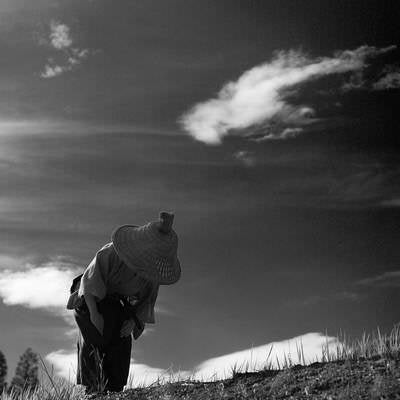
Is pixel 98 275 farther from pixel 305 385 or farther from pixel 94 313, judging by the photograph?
pixel 305 385

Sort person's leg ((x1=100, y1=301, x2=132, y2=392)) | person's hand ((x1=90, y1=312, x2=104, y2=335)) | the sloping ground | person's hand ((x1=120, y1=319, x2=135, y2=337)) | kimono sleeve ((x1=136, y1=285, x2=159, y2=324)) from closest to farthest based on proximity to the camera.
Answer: the sloping ground → person's hand ((x1=90, y1=312, x2=104, y2=335)) → person's leg ((x1=100, y1=301, x2=132, y2=392)) → person's hand ((x1=120, y1=319, x2=135, y2=337)) → kimono sleeve ((x1=136, y1=285, x2=159, y2=324))

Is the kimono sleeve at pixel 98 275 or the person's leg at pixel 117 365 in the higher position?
the kimono sleeve at pixel 98 275

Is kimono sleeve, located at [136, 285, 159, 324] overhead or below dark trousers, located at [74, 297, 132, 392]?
overhead

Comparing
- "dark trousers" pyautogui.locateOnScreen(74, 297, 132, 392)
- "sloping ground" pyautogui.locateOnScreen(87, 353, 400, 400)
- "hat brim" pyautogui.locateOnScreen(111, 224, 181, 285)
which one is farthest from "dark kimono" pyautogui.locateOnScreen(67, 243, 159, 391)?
"sloping ground" pyautogui.locateOnScreen(87, 353, 400, 400)

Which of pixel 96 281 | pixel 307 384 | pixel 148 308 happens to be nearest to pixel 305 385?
pixel 307 384

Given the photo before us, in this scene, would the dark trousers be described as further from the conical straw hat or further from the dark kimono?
the conical straw hat

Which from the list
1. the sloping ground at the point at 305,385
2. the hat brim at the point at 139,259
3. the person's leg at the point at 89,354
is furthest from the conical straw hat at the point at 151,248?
the sloping ground at the point at 305,385

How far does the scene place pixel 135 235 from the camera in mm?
6156

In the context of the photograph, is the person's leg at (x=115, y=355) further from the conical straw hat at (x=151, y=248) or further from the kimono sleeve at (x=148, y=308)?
the conical straw hat at (x=151, y=248)

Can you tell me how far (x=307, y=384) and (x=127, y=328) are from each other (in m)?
2.36

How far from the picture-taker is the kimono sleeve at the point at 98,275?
239 inches

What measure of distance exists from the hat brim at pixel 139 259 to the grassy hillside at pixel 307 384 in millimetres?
1107

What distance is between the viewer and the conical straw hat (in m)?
6.04

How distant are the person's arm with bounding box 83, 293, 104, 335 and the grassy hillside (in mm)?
638
